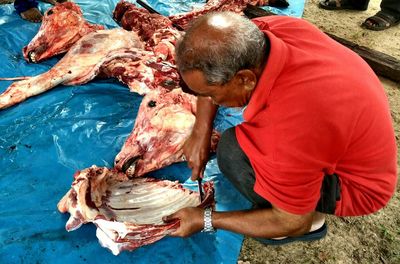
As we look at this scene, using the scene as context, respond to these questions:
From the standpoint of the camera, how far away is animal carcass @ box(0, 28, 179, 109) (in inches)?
113

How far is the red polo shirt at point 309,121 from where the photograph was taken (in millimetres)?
1352

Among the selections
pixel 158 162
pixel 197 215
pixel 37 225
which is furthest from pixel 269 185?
pixel 37 225

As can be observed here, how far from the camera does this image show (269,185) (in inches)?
58.0

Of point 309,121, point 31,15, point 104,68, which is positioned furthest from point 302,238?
point 31,15

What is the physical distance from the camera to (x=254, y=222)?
169 centimetres

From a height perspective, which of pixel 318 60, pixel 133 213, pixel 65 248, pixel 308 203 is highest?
pixel 318 60

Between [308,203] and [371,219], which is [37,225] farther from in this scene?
[371,219]

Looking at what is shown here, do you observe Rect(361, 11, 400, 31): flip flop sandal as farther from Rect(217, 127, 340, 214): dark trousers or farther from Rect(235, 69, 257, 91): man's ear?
Rect(235, 69, 257, 91): man's ear

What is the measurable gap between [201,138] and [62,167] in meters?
0.96

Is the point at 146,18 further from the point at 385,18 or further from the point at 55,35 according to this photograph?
the point at 385,18

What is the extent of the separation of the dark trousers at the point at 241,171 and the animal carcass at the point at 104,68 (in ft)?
3.02

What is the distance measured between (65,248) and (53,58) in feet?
7.06

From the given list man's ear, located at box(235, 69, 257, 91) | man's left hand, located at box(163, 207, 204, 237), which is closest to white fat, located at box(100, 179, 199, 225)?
man's left hand, located at box(163, 207, 204, 237)

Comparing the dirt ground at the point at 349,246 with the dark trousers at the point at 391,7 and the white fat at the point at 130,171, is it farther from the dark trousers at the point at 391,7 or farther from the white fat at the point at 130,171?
the dark trousers at the point at 391,7
